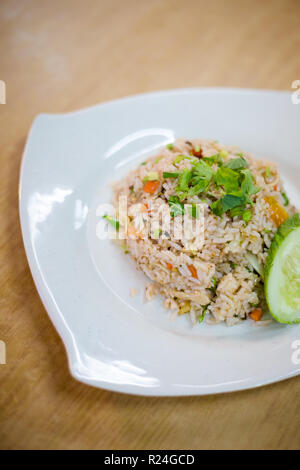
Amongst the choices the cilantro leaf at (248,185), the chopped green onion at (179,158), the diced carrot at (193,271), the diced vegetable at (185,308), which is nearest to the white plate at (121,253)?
the diced vegetable at (185,308)

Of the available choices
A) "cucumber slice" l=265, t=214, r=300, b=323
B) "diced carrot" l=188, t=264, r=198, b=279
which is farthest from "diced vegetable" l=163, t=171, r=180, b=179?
"cucumber slice" l=265, t=214, r=300, b=323

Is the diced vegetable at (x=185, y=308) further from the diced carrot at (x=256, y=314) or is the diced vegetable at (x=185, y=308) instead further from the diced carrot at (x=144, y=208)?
the diced carrot at (x=144, y=208)

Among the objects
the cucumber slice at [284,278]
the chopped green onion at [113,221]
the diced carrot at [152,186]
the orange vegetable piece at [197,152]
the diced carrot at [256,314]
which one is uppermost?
the orange vegetable piece at [197,152]

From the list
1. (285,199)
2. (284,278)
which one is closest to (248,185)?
(285,199)

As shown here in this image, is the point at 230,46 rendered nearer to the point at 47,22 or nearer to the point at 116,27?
the point at 116,27

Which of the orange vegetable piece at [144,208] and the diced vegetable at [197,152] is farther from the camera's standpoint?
the diced vegetable at [197,152]

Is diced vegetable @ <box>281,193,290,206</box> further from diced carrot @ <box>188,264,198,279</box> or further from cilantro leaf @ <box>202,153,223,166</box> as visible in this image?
diced carrot @ <box>188,264,198,279</box>

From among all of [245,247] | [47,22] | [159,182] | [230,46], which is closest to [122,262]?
[159,182]
